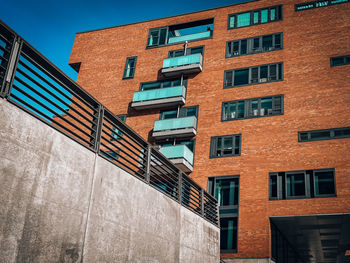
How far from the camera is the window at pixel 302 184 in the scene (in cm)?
2230

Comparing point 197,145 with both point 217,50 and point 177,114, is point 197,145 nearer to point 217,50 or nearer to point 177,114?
point 177,114

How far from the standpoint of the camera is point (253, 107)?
26.9 metres

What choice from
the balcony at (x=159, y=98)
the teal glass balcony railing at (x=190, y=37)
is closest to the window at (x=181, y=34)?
the teal glass balcony railing at (x=190, y=37)

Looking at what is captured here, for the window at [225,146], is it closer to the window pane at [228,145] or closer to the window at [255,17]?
the window pane at [228,145]

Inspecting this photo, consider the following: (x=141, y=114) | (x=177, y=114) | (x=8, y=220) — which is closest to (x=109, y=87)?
(x=141, y=114)

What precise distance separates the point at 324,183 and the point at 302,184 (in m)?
1.23

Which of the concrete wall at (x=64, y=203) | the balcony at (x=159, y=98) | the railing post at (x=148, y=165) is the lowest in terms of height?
the concrete wall at (x=64, y=203)

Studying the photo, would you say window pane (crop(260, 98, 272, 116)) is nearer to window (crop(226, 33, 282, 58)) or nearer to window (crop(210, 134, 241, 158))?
window (crop(210, 134, 241, 158))

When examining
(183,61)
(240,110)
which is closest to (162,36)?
(183,61)

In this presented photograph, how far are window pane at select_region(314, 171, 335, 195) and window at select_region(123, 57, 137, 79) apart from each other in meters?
17.5

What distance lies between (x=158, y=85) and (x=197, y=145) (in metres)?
7.01

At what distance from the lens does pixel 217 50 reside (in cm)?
3061

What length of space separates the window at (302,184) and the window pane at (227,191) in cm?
225

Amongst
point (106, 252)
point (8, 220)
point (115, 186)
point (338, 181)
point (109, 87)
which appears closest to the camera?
point (8, 220)
